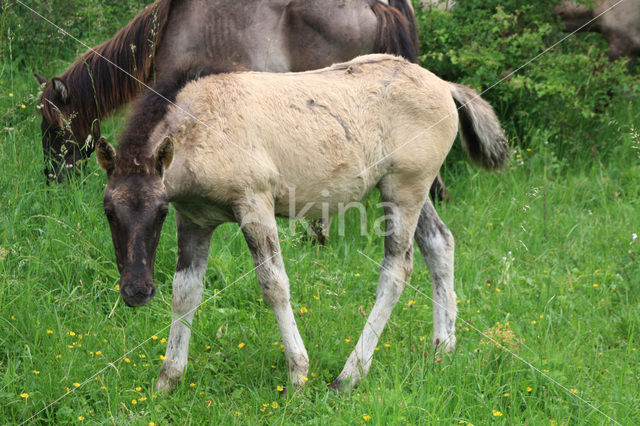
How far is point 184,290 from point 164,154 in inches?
38.3

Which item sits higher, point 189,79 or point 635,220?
point 189,79

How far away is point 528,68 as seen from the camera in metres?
7.02

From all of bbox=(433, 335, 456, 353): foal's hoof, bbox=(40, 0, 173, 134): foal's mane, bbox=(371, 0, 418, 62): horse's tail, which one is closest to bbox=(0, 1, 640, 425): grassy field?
bbox=(433, 335, 456, 353): foal's hoof

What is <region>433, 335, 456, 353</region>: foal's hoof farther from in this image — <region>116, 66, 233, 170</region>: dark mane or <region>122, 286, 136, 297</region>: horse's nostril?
<region>116, 66, 233, 170</region>: dark mane

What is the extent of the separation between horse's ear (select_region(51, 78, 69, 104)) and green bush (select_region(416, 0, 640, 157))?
10.9 ft

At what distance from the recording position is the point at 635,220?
236 inches

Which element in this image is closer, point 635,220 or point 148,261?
point 148,261

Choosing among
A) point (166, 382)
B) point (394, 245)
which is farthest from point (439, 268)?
point (166, 382)

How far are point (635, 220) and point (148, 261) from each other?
4.40 meters

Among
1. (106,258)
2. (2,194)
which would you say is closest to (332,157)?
(106,258)

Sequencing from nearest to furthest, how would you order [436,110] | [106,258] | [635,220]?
[436,110], [106,258], [635,220]

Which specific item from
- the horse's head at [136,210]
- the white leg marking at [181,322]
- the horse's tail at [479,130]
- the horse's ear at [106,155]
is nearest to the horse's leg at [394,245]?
the horse's tail at [479,130]

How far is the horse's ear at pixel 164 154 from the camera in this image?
330cm

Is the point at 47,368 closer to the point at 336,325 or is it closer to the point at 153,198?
the point at 153,198
